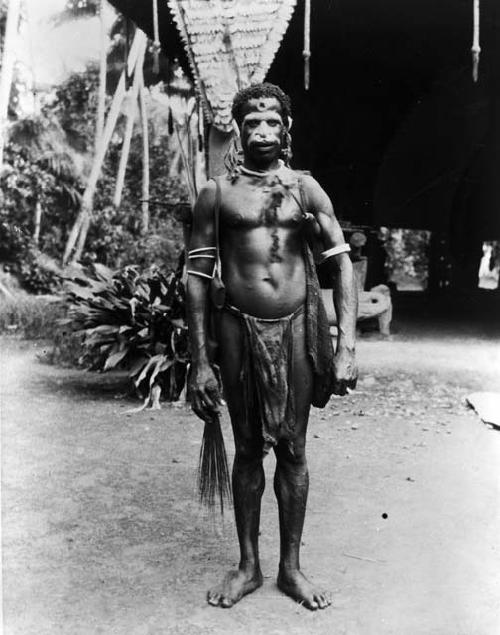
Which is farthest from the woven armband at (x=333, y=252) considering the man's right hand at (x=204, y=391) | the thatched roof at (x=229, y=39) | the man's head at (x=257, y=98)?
the thatched roof at (x=229, y=39)

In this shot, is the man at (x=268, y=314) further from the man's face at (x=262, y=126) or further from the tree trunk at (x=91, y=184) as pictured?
the tree trunk at (x=91, y=184)

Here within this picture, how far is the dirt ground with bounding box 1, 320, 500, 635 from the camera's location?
8.74ft

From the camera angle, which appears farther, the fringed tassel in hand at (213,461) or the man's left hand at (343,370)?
the fringed tassel in hand at (213,461)

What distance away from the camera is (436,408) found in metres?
6.04

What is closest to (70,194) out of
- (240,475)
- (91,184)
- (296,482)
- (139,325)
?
(91,184)

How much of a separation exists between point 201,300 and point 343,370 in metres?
0.64

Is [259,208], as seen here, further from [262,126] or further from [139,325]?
[139,325]

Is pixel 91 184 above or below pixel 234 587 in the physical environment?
above

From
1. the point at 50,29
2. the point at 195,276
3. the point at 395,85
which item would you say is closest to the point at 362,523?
the point at 195,276

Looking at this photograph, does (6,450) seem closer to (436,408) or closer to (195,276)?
(195,276)

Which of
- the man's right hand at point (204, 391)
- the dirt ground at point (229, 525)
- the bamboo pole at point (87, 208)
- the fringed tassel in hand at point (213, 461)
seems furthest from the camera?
the bamboo pole at point (87, 208)

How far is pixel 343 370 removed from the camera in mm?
2771

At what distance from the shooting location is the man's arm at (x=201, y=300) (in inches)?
109

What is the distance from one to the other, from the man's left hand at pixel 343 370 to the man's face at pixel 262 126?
33.3 inches
